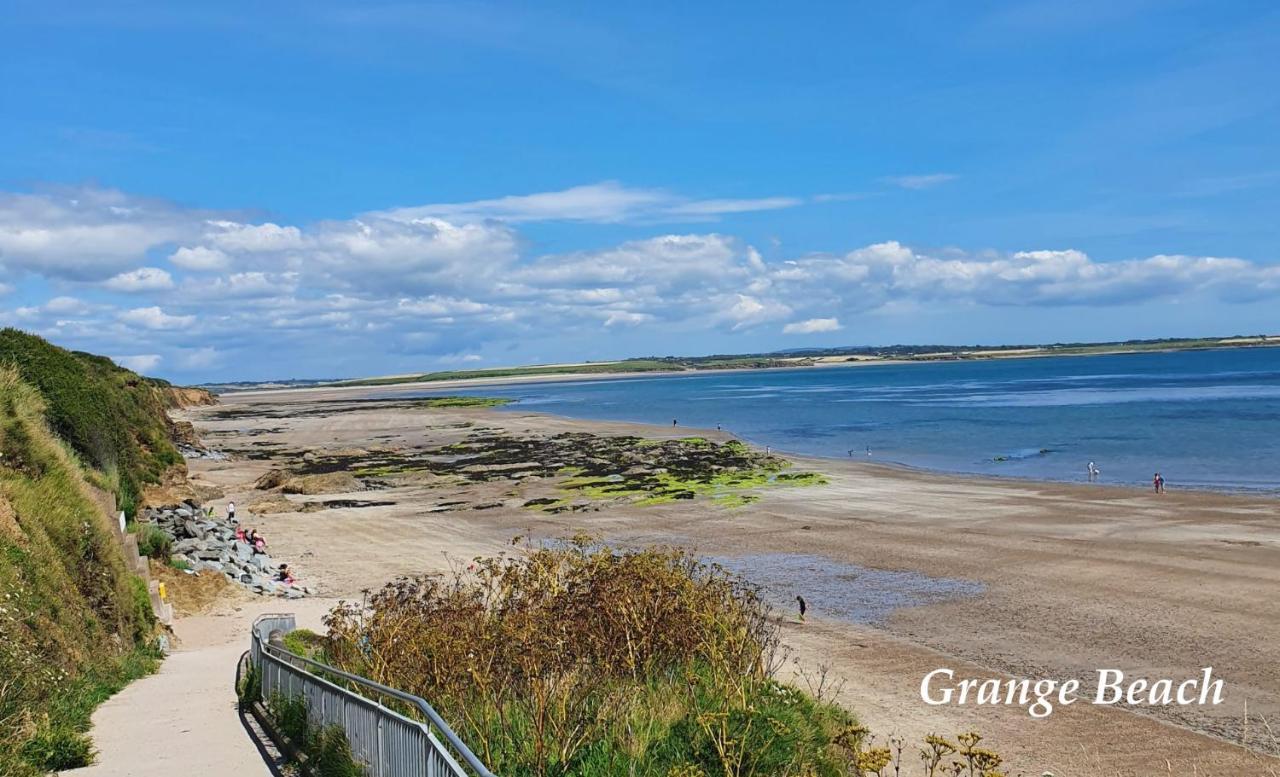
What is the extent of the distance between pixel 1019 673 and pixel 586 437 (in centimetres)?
6358

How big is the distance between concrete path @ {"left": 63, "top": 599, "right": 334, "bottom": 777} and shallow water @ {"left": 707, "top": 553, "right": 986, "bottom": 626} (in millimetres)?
13577

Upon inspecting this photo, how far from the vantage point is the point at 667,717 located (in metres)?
10.6

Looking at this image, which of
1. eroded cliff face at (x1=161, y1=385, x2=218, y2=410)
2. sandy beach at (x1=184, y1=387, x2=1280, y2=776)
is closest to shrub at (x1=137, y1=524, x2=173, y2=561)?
sandy beach at (x1=184, y1=387, x2=1280, y2=776)

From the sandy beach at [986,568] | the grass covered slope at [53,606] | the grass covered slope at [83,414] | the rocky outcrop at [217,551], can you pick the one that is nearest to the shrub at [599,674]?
the grass covered slope at [53,606]

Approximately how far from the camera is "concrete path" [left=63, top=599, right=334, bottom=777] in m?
9.87

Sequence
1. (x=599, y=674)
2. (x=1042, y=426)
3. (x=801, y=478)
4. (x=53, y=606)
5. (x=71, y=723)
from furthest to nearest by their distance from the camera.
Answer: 1. (x=1042, y=426)
2. (x=801, y=478)
3. (x=53, y=606)
4. (x=599, y=674)
5. (x=71, y=723)

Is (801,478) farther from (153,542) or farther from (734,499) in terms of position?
(153,542)

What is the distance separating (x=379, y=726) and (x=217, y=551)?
22.7 metres

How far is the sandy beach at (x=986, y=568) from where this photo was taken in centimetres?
1591

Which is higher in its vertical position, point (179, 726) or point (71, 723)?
point (71, 723)

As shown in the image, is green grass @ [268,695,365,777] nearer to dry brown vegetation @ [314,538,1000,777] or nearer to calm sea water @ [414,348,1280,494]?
dry brown vegetation @ [314,538,1000,777]

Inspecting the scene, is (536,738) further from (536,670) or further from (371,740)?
(371,740)

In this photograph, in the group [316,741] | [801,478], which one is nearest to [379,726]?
[316,741]

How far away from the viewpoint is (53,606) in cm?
1374
